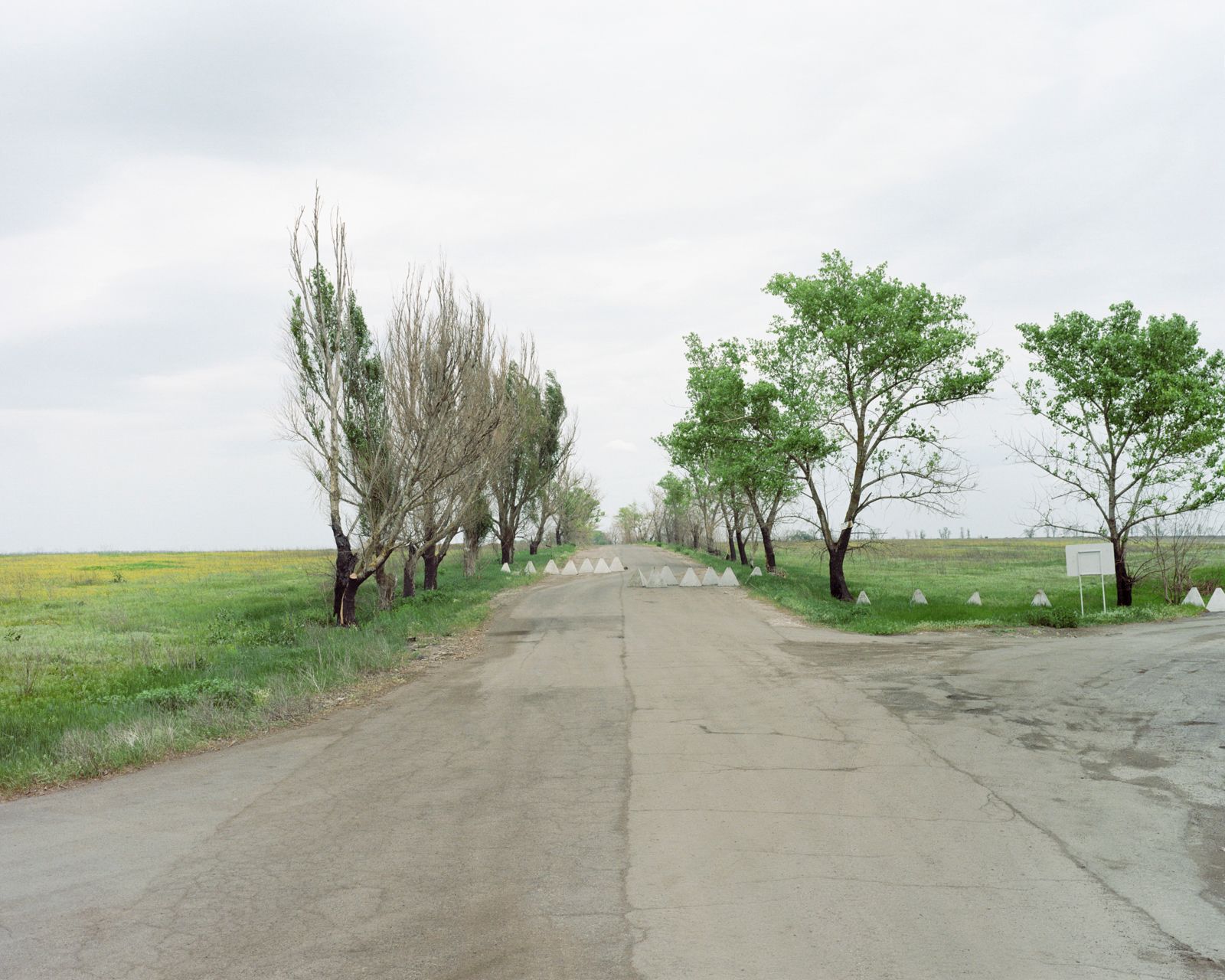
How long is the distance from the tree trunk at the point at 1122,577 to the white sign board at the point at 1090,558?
4.13m

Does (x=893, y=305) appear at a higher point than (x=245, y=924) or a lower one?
higher

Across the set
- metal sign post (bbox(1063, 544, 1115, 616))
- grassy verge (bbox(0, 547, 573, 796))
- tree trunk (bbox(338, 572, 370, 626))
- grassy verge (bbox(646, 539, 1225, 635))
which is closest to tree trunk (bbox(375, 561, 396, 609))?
grassy verge (bbox(0, 547, 573, 796))

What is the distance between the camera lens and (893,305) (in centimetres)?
2419

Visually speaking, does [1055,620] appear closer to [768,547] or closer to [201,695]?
[201,695]

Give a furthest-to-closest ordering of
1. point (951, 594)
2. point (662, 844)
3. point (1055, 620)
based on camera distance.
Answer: point (951, 594) → point (1055, 620) → point (662, 844)

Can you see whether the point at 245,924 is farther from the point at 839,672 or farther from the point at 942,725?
the point at 839,672

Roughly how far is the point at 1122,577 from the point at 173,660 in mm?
25335

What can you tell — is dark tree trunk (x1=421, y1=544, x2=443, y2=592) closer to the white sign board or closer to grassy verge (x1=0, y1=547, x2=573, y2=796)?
grassy verge (x1=0, y1=547, x2=573, y2=796)

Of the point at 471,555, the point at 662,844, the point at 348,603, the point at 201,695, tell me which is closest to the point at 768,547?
the point at 471,555

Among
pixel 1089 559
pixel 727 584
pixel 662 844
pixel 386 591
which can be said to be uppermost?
pixel 1089 559

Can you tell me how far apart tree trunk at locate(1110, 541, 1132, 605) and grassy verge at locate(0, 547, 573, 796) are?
1847 cm

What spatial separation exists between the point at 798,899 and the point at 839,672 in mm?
8209

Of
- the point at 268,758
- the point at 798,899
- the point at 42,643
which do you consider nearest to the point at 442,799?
the point at 268,758

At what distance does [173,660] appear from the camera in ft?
52.9
